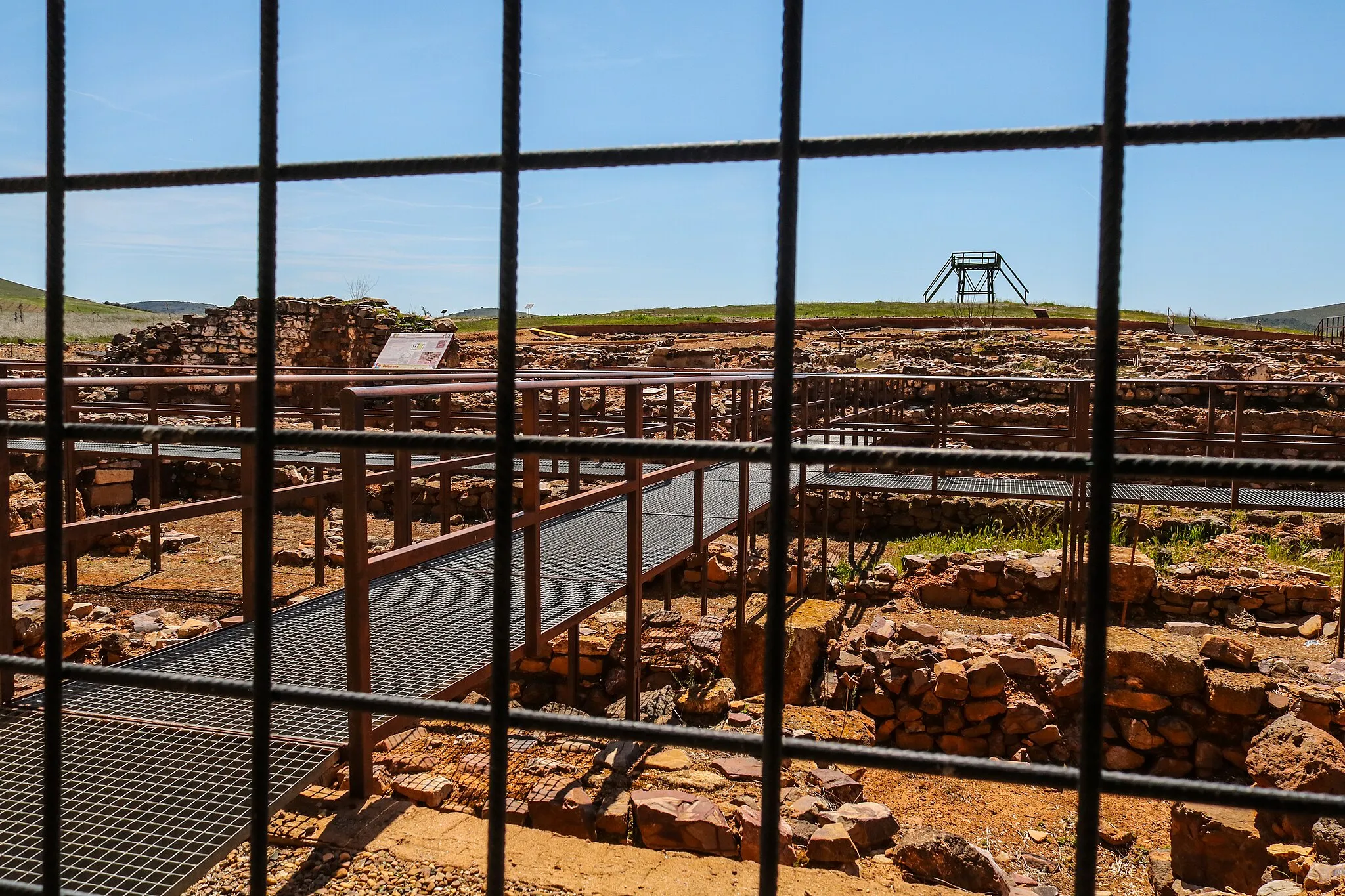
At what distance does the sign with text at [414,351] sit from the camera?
11.5m

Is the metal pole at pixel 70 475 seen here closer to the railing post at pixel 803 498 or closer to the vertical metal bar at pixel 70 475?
the vertical metal bar at pixel 70 475

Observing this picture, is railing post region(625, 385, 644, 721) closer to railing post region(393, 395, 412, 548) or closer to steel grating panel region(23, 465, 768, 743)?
steel grating panel region(23, 465, 768, 743)

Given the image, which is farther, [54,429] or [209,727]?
[209,727]

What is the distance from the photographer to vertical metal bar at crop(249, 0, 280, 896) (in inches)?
57.0

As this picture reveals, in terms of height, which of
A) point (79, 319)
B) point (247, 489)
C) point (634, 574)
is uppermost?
point (79, 319)

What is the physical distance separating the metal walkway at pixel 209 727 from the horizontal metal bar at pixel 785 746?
1306 millimetres

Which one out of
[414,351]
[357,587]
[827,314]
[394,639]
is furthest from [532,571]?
[827,314]

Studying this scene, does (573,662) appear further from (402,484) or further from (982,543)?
(982,543)

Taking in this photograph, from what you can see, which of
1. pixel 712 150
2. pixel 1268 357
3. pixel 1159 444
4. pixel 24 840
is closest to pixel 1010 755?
pixel 24 840

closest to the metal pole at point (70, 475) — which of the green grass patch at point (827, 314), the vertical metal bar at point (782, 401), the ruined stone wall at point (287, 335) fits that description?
the vertical metal bar at point (782, 401)

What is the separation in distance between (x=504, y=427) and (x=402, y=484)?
12.4ft

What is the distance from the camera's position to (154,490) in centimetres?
820

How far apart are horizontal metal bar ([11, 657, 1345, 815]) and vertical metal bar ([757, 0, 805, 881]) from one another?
44mm

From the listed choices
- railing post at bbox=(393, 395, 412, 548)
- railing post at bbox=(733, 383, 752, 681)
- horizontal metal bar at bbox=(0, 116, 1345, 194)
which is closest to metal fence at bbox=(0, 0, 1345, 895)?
horizontal metal bar at bbox=(0, 116, 1345, 194)
